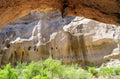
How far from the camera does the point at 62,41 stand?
2478 cm

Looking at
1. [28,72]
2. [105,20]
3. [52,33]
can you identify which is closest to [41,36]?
[52,33]

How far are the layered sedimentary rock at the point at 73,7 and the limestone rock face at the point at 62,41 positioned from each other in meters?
20.4

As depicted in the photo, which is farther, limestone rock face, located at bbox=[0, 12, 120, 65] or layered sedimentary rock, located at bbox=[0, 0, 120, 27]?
limestone rock face, located at bbox=[0, 12, 120, 65]

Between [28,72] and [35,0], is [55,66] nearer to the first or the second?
[28,72]

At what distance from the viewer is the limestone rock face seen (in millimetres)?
23688

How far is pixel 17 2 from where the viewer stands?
2.30 m

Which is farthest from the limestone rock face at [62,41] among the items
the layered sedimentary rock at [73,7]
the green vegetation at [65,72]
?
the layered sedimentary rock at [73,7]

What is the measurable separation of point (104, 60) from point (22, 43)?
30.1 ft

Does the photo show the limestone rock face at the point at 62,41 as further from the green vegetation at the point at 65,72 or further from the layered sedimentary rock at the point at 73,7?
the layered sedimentary rock at the point at 73,7

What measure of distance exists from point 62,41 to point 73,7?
874 inches

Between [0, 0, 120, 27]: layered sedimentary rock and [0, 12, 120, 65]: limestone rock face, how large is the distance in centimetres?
2036

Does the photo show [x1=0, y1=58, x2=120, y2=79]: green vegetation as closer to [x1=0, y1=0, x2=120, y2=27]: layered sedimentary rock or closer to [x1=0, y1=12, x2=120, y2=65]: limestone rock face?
[x1=0, y1=12, x2=120, y2=65]: limestone rock face

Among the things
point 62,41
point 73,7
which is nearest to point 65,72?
point 62,41

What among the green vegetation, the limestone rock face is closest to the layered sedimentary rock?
the green vegetation
